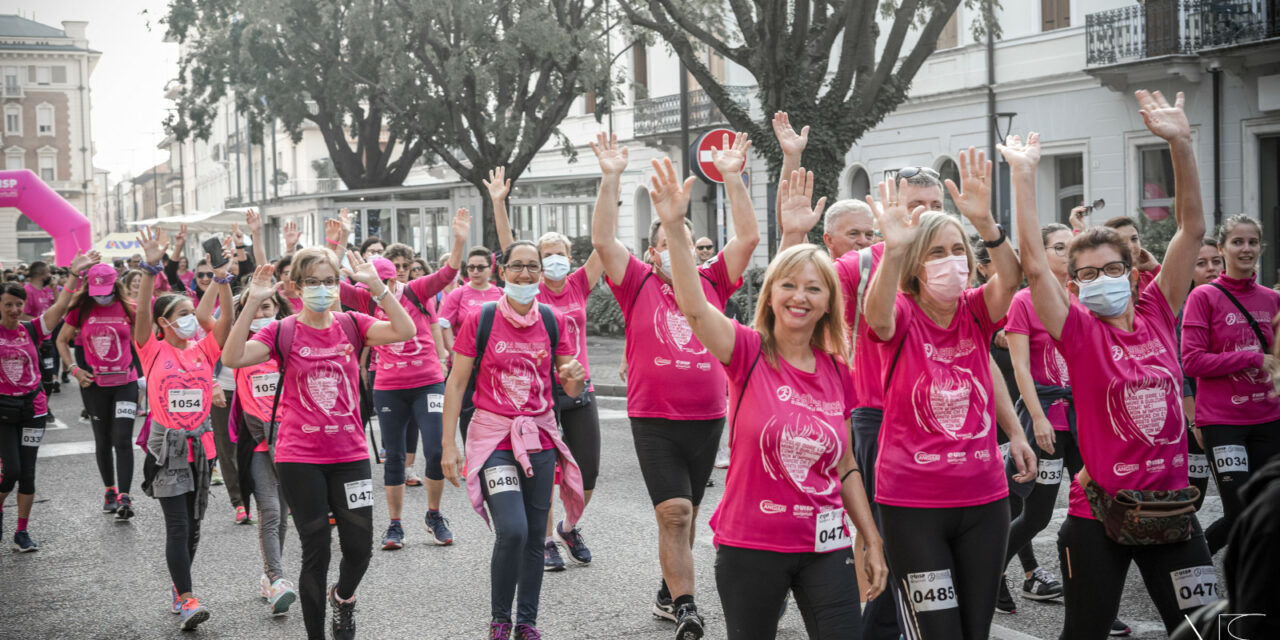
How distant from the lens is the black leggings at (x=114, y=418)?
9.49 meters

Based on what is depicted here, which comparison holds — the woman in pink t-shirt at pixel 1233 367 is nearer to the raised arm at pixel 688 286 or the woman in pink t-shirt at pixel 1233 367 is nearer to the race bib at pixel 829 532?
the race bib at pixel 829 532

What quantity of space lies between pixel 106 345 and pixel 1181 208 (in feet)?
25.8

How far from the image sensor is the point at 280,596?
21.8 ft

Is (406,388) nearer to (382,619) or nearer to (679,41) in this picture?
(382,619)

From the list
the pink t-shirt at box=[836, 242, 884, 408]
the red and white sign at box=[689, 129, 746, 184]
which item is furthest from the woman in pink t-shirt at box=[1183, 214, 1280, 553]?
the red and white sign at box=[689, 129, 746, 184]

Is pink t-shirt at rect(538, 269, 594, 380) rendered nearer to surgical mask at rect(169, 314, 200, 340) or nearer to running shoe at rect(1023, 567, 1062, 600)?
surgical mask at rect(169, 314, 200, 340)

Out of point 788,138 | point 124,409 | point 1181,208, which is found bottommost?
point 124,409

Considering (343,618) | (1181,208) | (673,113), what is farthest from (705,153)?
(673,113)

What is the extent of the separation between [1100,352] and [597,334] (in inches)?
909

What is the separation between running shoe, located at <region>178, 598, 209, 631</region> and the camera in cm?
636

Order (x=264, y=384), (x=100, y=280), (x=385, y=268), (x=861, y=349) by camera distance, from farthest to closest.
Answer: (x=100, y=280) → (x=385, y=268) → (x=264, y=384) → (x=861, y=349)

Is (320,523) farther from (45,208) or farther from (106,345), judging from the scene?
(45,208)

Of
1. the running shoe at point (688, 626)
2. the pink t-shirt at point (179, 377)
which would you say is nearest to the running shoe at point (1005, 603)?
the running shoe at point (688, 626)

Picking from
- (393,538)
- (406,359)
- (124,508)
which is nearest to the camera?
(393,538)
